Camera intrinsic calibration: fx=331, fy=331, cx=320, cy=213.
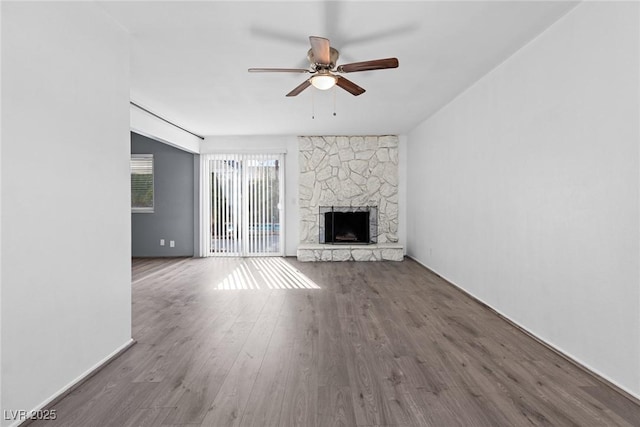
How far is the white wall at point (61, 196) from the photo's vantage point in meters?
1.62

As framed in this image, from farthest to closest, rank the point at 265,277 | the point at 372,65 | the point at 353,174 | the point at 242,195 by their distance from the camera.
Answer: the point at 242,195 < the point at 353,174 < the point at 265,277 < the point at 372,65

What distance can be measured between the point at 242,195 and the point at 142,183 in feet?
6.63

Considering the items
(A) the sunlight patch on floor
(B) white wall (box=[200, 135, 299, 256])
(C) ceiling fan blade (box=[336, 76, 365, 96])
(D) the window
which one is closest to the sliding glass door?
(B) white wall (box=[200, 135, 299, 256])

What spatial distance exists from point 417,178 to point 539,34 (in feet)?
11.3

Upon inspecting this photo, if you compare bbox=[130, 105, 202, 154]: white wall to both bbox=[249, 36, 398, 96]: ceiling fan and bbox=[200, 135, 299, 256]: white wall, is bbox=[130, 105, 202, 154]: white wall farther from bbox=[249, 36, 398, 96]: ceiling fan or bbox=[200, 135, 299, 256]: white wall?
bbox=[249, 36, 398, 96]: ceiling fan

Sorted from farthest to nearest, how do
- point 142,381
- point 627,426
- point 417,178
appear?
point 417,178 → point 142,381 → point 627,426

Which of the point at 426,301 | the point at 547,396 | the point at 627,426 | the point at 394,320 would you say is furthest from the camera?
the point at 426,301

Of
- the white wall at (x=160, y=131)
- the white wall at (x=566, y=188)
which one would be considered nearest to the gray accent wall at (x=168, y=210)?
the white wall at (x=160, y=131)

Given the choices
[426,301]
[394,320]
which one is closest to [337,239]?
[426,301]

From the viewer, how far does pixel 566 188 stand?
2402mm

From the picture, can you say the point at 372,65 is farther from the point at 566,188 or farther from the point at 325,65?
the point at 566,188

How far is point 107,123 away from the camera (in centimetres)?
233

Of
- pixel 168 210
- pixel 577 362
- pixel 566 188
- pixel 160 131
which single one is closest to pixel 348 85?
pixel 566 188

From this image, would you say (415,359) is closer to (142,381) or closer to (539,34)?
(142,381)
